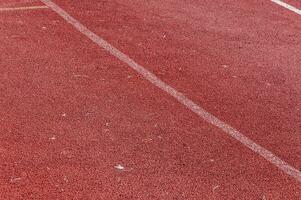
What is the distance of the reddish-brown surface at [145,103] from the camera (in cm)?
558

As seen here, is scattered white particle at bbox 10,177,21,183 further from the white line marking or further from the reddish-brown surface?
the white line marking

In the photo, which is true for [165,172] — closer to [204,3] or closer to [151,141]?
[151,141]

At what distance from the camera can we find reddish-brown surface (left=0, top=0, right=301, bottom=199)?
5582 mm

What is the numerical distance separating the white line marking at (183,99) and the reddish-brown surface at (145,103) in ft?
0.32

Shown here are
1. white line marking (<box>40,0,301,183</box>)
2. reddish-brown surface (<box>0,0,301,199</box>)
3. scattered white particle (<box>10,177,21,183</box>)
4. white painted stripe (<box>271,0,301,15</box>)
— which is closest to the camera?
scattered white particle (<box>10,177,21,183</box>)

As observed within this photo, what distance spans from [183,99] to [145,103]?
483 mm

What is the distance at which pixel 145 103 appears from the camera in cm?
692

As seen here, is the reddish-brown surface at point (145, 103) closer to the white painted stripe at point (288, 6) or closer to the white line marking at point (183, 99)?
the white line marking at point (183, 99)

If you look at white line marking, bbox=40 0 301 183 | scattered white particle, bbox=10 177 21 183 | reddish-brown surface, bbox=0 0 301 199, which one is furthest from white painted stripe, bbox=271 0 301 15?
scattered white particle, bbox=10 177 21 183

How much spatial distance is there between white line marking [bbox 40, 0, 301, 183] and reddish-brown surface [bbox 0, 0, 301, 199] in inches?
3.8

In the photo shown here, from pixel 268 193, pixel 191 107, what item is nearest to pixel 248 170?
pixel 268 193

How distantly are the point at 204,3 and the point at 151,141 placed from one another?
4763mm

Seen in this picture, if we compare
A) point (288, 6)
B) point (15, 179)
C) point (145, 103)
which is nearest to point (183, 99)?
point (145, 103)

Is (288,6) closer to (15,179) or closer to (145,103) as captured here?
(145,103)
